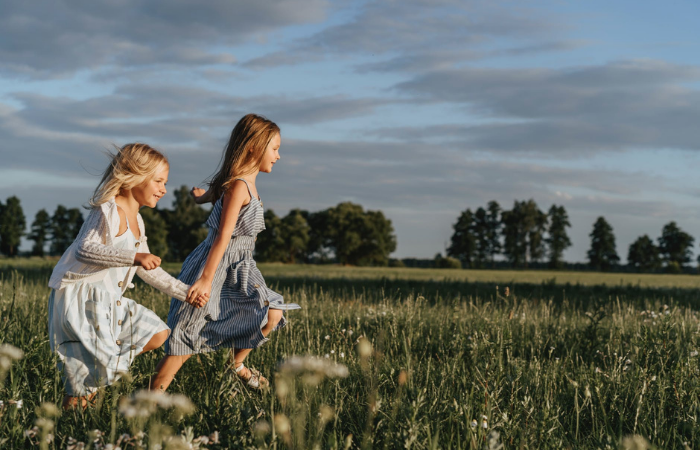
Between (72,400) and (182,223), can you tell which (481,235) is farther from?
(72,400)

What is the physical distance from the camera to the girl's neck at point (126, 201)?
4.00 meters

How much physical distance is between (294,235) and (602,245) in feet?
207

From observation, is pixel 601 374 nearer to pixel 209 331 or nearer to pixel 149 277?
pixel 209 331

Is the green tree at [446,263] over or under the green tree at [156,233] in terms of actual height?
under

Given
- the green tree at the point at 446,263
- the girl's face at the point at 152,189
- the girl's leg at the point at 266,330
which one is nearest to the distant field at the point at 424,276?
the girl's leg at the point at 266,330

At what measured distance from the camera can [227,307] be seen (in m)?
4.20

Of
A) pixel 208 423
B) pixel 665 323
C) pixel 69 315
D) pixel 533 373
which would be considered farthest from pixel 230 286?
pixel 665 323

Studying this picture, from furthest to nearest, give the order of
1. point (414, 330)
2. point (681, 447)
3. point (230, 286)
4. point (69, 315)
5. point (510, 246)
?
point (510, 246) → point (414, 330) → point (230, 286) → point (69, 315) → point (681, 447)

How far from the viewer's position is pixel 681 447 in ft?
10.4

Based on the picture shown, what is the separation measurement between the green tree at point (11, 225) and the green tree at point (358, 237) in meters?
54.3

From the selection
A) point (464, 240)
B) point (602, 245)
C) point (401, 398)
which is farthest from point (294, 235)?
point (401, 398)

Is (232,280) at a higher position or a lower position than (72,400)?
higher

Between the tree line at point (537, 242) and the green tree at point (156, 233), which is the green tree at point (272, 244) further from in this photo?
the tree line at point (537, 242)

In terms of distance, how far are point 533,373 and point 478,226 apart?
4619 inches
